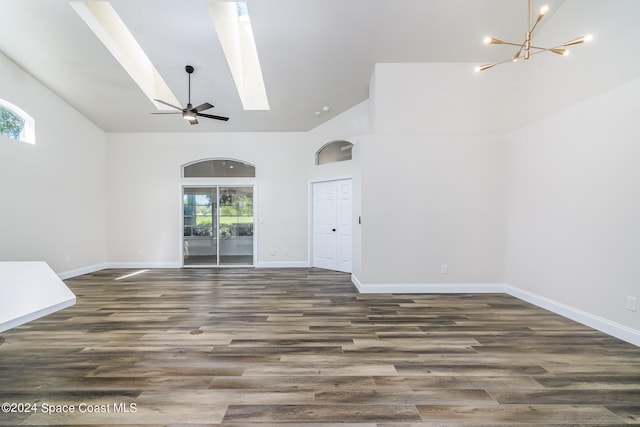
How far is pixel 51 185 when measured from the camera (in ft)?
17.6

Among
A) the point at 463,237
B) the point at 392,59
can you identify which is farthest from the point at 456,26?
the point at 463,237

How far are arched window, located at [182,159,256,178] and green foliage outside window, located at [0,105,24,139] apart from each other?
9.04ft

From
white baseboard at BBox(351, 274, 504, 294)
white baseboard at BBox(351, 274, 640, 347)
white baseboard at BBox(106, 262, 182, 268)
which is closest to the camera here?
white baseboard at BBox(351, 274, 640, 347)

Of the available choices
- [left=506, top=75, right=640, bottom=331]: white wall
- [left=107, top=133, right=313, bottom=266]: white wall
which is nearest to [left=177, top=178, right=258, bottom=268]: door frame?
[left=107, top=133, right=313, bottom=266]: white wall

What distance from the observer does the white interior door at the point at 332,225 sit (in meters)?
6.07

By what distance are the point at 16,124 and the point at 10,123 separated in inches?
4.4

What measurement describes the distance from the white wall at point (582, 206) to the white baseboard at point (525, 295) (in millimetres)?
63

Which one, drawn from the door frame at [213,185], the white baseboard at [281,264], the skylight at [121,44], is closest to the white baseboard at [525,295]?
the white baseboard at [281,264]

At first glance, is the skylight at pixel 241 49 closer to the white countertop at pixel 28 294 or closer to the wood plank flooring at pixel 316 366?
the white countertop at pixel 28 294

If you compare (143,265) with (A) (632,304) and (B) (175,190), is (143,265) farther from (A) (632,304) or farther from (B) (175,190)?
(A) (632,304)

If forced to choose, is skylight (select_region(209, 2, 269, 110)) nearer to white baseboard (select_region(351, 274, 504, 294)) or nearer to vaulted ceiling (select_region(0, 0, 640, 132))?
vaulted ceiling (select_region(0, 0, 640, 132))

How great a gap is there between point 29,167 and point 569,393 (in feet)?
25.2

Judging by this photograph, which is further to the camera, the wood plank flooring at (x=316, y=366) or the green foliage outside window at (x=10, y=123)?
the green foliage outside window at (x=10, y=123)

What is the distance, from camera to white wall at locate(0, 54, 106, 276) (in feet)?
15.2
